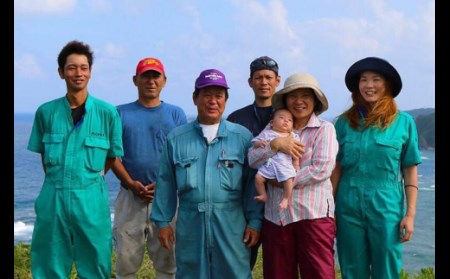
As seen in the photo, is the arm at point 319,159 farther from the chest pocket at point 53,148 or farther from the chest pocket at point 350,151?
the chest pocket at point 53,148

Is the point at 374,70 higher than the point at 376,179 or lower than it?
higher

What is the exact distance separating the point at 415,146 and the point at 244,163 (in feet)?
4.01

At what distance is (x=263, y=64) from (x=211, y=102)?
3.23 ft

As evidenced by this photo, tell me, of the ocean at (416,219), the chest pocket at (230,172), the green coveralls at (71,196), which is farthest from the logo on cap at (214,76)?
the ocean at (416,219)

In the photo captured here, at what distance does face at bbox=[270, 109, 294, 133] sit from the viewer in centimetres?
372

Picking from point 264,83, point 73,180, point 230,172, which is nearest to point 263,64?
point 264,83

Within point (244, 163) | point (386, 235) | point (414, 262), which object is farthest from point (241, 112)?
point (414, 262)

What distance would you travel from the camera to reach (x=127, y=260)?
4699 mm

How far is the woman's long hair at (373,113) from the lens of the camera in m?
3.94

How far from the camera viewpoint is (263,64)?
4637 millimetres

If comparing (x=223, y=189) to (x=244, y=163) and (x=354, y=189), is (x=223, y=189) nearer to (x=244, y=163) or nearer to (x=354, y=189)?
(x=244, y=163)

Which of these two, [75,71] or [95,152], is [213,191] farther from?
[75,71]

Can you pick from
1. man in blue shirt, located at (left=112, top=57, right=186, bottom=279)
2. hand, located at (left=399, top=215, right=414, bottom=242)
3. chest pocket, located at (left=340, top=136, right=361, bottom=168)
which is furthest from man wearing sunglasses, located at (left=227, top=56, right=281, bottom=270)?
hand, located at (left=399, top=215, right=414, bottom=242)

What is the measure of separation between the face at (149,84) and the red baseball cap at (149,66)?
31 millimetres
